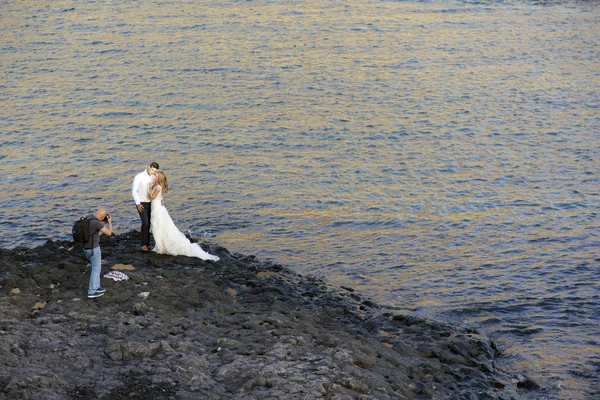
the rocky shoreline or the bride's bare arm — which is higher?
the bride's bare arm

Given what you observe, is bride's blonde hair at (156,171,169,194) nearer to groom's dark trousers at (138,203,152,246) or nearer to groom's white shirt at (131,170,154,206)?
groom's white shirt at (131,170,154,206)

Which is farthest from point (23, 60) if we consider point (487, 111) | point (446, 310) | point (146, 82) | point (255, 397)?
point (255, 397)

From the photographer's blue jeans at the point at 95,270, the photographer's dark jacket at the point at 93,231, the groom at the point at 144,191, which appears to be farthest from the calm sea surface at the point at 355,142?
the photographer's dark jacket at the point at 93,231

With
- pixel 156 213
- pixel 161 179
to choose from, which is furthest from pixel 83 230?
pixel 156 213

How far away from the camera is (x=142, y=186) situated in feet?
69.3

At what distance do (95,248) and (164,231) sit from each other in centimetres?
359

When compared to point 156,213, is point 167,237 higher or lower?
lower

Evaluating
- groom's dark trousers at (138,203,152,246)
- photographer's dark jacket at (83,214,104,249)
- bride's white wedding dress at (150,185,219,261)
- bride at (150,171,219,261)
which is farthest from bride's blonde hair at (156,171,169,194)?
photographer's dark jacket at (83,214,104,249)

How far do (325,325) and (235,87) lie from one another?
26.4 meters

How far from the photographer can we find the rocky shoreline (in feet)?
1.03

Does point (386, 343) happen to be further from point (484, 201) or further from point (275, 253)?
point (484, 201)

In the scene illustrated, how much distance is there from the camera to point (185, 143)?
35688mm

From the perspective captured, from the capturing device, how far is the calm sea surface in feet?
77.0

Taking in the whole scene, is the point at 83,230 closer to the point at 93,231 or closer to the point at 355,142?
the point at 93,231
